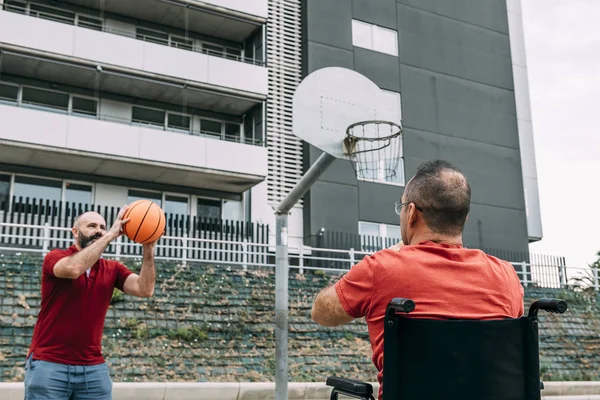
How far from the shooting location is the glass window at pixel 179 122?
22628 millimetres

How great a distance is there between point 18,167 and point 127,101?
434cm

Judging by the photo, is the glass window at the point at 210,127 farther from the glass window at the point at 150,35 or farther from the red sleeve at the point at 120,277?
the red sleeve at the point at 120,277

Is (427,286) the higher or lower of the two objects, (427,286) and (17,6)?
the lower

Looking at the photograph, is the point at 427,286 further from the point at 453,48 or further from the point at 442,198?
the point at 453,48

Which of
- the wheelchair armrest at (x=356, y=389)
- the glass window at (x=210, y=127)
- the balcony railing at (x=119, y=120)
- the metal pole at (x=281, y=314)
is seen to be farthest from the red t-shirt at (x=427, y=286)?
the glass window at (x=210, y=127)

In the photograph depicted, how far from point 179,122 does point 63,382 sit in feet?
61.9

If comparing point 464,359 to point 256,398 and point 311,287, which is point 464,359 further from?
point 311,287

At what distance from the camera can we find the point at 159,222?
20.4ft

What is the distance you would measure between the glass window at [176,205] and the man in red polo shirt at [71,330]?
16.7 m

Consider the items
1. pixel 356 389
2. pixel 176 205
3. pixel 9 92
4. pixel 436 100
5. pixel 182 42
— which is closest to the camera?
pixel 356 389

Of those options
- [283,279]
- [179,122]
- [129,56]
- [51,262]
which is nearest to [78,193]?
[179,122]

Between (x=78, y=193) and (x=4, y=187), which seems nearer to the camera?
(x=4, y=187)

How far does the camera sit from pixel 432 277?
8.51 ft

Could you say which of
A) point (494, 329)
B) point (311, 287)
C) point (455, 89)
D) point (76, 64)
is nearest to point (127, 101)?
point (76, 64)
